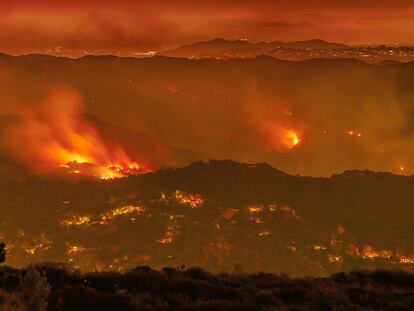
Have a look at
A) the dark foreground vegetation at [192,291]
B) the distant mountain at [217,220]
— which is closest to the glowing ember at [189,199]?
the distant mountain at [217,220]

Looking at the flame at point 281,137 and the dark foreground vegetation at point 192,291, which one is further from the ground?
the flame at point 281,137

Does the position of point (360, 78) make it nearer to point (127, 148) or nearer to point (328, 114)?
point (328, 114)

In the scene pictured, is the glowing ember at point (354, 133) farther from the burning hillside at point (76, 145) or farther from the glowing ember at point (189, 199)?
the glowing ember at point (189, 199)

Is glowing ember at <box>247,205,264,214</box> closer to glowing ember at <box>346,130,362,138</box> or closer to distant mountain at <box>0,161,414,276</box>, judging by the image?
distant mountain at <box>0,161,414,276</box>

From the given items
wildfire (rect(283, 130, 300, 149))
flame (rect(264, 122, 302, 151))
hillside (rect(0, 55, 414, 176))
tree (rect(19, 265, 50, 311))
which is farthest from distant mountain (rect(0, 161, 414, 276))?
tree (rect(19, 265, 50, 311))

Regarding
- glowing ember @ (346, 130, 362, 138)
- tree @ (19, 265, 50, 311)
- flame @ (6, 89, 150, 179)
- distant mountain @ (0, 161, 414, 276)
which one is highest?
glowing ember @ (346, 130, 362, 138)

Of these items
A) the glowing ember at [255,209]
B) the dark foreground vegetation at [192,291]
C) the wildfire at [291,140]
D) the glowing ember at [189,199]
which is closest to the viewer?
the dark foreground vegetation at [192,291]

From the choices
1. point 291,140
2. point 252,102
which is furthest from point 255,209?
point 252,102
